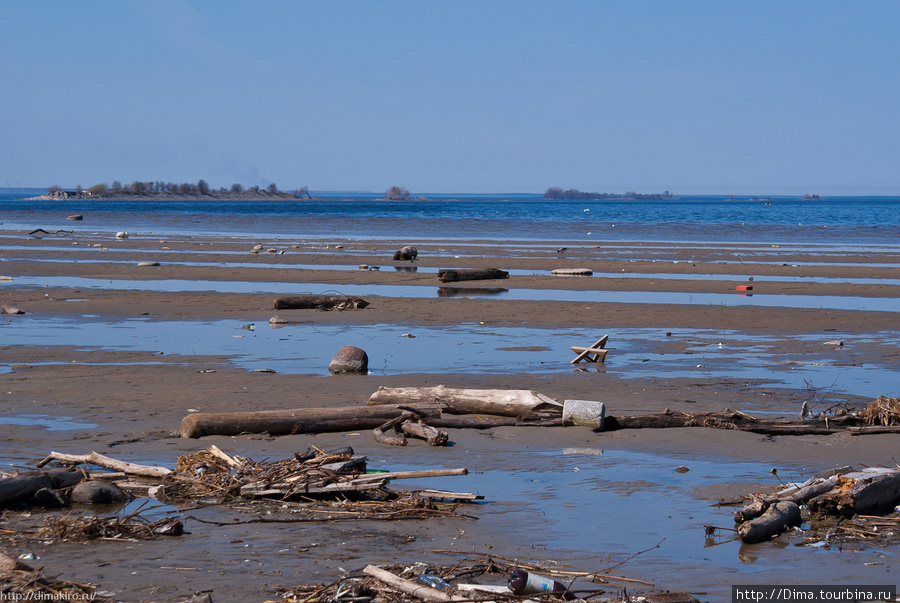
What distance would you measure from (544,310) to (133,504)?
553 inches

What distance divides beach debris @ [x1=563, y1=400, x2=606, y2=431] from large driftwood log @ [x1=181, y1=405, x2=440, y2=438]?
1474mm

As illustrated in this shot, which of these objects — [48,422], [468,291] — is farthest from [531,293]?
[48,422]

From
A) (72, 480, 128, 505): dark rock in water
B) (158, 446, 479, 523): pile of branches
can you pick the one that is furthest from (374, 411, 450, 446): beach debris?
(72, 480, 128, 505): dark rock in water

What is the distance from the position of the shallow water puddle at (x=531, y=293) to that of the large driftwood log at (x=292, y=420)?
1324 centimetres

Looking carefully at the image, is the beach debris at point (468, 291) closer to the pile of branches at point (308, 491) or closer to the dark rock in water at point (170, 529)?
the pile of branches at point (308, 491)

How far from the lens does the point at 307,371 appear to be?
13.0 metres

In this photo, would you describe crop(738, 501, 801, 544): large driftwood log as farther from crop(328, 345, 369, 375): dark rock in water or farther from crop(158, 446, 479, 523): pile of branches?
crop(328, 345, 369, 375): dark rock in water

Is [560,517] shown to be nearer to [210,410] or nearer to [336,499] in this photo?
[336,499]

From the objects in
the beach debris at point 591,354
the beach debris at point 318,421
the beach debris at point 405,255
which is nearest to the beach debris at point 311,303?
the beach debris at point 591,354

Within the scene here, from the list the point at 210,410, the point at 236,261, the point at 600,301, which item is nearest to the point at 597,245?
the point at 236,261

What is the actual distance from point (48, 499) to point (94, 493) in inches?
14.8

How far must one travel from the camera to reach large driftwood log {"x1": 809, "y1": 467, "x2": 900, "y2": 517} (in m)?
6.76

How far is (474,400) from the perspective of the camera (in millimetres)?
10227

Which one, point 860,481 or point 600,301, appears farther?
point 600,301
